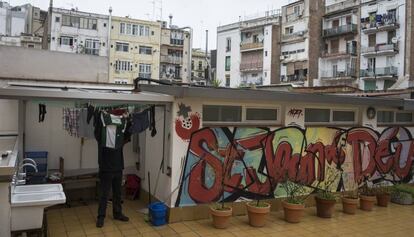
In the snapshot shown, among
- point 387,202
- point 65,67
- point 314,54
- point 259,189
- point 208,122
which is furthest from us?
point 314,54

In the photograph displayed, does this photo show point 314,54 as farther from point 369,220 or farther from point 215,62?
point 369,220

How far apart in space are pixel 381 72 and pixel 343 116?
2853 cm

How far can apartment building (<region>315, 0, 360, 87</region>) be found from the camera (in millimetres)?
36125

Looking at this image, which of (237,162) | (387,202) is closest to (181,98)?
(237,162)

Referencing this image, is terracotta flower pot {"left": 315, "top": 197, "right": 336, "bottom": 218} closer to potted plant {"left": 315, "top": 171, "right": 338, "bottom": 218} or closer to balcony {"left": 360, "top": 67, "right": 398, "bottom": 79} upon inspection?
potted plant {"left": 315, "top": 171, "right": 338, "bottom": 218}

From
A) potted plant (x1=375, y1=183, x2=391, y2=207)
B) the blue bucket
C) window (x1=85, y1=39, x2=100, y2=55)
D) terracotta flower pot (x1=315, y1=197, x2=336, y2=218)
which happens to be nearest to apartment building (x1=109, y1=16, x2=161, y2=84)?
window (x1=85, y1=39, x2=100, y2=55)

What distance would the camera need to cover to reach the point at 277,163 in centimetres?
738

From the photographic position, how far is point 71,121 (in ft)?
25.5

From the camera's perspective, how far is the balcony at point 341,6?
1442 inches

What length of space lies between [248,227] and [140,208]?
225 centimetres

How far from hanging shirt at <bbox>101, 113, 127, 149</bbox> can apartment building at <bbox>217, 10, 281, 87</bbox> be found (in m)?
37.9

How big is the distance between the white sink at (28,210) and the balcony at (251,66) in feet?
135

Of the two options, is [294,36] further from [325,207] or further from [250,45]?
[325,207]

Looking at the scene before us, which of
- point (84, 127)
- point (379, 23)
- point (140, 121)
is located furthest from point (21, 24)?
point (140, 121)
